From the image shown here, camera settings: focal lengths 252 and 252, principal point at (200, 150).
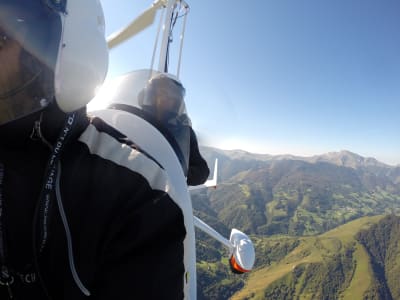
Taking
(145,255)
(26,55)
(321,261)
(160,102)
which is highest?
(160,102)

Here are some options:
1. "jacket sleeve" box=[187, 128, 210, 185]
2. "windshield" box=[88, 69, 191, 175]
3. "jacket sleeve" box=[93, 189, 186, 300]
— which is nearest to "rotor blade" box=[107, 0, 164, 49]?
"windshield" box=[88, 69, 191, 175]

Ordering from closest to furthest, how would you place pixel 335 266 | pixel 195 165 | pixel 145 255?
pixel 145 255, pixel 195 165, pixel 335 266

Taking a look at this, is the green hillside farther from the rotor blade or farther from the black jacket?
the black jacket

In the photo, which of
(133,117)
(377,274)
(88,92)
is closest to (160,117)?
(133,117)

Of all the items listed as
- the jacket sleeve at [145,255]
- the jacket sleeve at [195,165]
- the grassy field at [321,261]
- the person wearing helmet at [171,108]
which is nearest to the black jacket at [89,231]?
the jacket sleeve at [145,255]

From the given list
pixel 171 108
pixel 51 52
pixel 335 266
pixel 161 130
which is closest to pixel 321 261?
pixel 335 266

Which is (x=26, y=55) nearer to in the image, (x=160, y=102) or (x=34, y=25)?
(x=34, y=25)

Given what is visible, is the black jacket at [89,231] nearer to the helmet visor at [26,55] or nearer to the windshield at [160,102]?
the helmet visor at [26,55]
